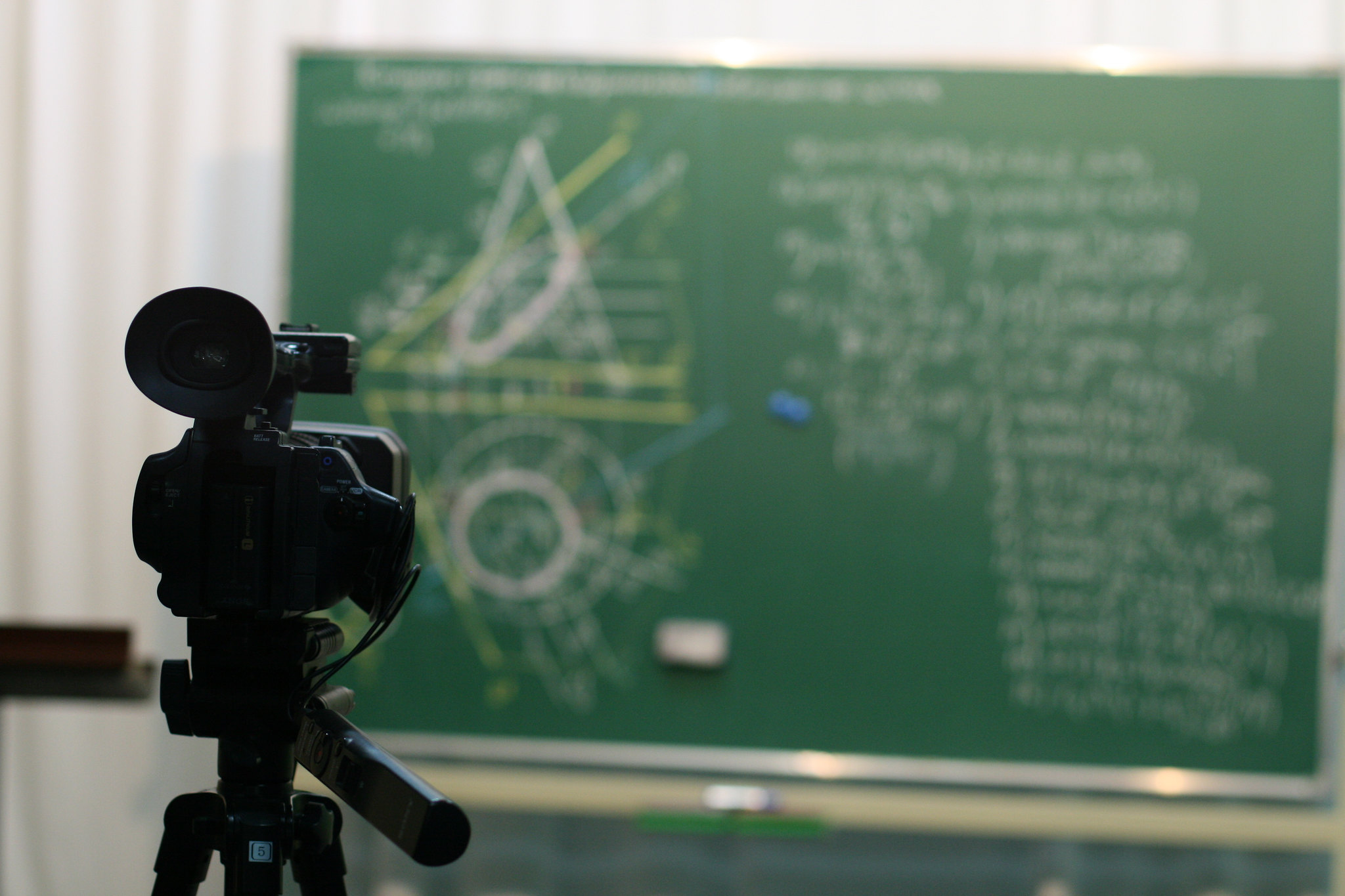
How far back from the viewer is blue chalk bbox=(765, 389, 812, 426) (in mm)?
1879

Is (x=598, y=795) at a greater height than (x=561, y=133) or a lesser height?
lesser

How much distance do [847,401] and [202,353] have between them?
1.26 m

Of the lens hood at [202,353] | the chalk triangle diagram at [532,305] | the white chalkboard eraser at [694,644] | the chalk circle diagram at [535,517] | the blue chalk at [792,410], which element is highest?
the chalk triangle diagram at [532,305]

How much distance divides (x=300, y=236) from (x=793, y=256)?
945mm

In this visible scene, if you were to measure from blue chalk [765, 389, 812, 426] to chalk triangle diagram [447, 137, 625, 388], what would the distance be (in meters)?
0.29

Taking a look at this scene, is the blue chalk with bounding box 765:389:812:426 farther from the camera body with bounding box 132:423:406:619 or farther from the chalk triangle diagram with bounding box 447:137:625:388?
the camera body with bounding box 132:423:406:619

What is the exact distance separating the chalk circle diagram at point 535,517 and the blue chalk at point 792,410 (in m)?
0.31

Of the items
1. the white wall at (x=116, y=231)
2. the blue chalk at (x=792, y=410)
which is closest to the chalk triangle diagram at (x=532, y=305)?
the blue chalk at (x=792, y=410)

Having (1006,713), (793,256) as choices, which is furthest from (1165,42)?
(1006,713)

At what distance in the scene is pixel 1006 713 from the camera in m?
1.85

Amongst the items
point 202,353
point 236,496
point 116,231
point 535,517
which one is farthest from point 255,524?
point 116,231

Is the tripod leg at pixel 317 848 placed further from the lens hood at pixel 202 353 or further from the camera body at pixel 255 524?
the lens hood at pixel 202 353

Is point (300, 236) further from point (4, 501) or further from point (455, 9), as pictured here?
point (4, 501)

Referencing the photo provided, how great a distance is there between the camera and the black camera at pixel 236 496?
85 centimetres
